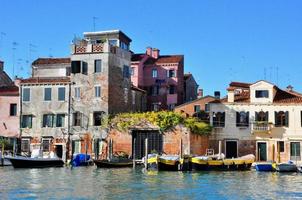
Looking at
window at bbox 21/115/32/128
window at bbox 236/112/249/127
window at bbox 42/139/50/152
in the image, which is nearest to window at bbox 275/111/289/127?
window at bbox 236/112/249/127

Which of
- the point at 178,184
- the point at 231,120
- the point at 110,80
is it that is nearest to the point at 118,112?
the point at 110,80

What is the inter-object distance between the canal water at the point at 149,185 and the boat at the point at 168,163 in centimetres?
171

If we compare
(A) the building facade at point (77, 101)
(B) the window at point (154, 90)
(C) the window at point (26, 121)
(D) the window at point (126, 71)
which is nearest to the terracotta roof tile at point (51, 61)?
(A) the building facade at point (77, 101)

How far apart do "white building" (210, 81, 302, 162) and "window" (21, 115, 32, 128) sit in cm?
1488

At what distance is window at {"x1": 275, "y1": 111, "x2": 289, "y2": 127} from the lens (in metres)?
43.4

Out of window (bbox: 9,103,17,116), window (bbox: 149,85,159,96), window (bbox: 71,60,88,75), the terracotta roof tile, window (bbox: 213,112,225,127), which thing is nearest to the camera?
window (bbox: 213,112,225,127)

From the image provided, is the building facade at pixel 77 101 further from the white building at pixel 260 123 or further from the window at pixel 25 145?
the white building at pixel 260 123

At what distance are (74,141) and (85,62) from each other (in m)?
6.43

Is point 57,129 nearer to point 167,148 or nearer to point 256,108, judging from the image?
point 167,148

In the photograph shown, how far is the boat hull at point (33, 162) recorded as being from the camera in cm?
3931

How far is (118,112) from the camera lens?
46469mm

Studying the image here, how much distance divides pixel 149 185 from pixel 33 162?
1528 centimetres

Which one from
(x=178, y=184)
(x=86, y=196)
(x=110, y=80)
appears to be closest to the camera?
(x=86, y=196)

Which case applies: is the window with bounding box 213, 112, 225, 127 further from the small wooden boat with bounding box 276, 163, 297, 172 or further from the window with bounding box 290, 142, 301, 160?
the small wooden boat with bounding box 276, 163, 297, 172
